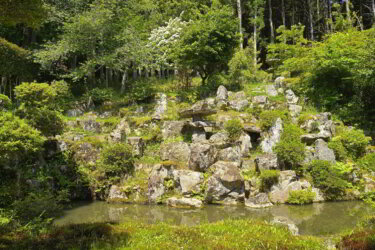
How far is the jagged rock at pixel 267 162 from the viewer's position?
1448 cm

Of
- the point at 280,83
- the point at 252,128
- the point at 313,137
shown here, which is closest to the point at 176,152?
the point at 252,128

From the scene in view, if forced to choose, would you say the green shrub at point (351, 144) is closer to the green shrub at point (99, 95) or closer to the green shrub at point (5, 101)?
the green shrub at point (5, 101)

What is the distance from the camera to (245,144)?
16688mm

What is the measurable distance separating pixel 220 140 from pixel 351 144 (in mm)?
7767

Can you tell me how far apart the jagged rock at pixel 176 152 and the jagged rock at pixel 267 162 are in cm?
416

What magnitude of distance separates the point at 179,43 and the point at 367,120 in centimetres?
1674

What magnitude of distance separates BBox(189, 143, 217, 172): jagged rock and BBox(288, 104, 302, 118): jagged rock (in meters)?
7.93

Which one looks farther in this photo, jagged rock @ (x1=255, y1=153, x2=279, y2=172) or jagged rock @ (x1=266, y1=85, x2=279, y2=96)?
jagged rock @ (x1=266, y1=85, x2=279, y2=96)

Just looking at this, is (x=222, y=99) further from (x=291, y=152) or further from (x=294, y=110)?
(x=291, y=152)

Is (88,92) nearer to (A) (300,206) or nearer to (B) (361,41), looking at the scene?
(A) (300,206)

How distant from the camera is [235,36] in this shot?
25078 millimetres

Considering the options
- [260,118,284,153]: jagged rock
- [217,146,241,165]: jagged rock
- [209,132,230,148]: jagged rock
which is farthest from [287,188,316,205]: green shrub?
[209,132,230,148]: jagged rock

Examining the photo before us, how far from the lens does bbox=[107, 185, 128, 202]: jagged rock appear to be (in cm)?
1454

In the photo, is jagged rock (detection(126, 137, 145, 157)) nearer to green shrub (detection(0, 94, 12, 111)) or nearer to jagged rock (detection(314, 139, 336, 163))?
green shrub (detection(0, 94, 12, 111))
